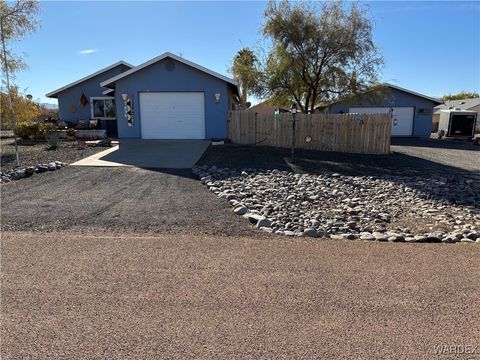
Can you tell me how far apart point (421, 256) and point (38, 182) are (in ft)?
27.7

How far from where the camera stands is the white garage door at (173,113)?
17.5 meters

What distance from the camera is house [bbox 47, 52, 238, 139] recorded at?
56.7ft

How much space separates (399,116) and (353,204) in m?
24.6

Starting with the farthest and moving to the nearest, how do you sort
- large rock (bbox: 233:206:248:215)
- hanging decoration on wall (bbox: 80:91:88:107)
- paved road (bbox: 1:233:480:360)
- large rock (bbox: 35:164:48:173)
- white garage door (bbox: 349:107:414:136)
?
white garage door (bbox: 349:107:414:136)
hanging decoration on wall (bbox: 80:91:88:107)
large rock (bbox: 35:164:48:173)
large rock (bbox: 233:206:248:215)
paved road (bbox: 1:233:480:360)

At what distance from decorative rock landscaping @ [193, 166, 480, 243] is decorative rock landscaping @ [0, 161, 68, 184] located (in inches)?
159

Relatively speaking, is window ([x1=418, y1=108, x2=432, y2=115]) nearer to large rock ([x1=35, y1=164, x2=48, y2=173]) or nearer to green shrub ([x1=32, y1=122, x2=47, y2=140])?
green shrub ([x1=32, y1=122, x2=47, y2=140])

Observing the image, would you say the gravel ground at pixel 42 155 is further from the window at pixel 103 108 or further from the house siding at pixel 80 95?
the house siding at pixel 80 95

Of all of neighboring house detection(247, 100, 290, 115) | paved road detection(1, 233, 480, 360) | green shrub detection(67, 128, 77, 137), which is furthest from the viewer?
green shrub detection(67, 128, 77, 137)

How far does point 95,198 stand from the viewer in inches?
300

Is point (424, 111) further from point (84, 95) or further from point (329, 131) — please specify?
point (84, 95)

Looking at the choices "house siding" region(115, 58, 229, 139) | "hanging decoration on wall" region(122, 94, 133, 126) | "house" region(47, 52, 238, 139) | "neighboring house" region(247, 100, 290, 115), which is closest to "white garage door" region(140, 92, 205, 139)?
"house" region(47, 52, 238, 139)

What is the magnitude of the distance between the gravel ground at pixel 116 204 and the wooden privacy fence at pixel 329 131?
7082 mm

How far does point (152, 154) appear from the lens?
44.2 feet

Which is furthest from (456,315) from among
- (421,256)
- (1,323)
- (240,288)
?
(1,323)
